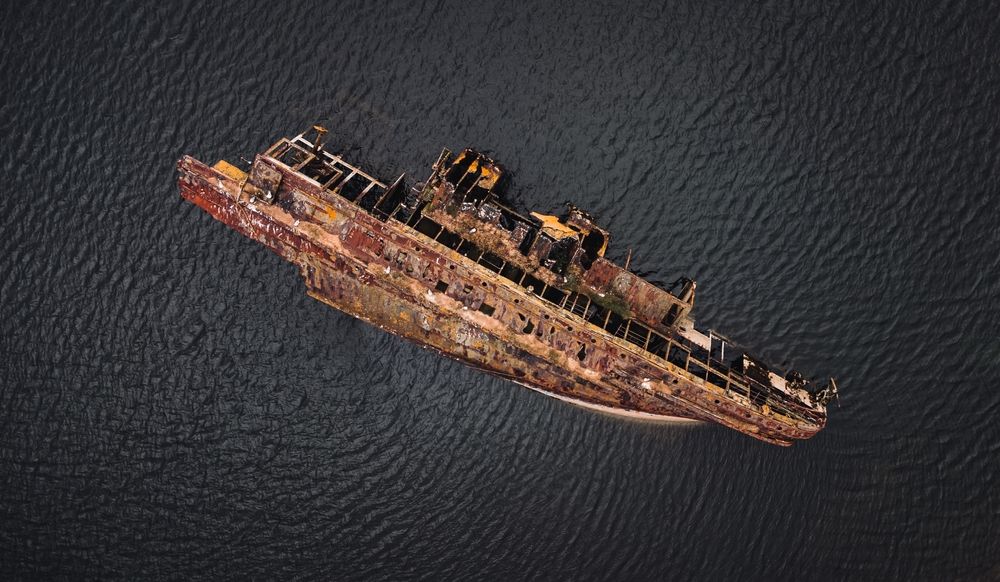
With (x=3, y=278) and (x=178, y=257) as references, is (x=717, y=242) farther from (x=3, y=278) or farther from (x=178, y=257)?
(x=3, y=278)

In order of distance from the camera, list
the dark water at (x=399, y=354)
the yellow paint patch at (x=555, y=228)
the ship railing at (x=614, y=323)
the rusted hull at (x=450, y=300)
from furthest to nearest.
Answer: the dark water at (x=399, y=354) → the yellow paint patch at (x=555, y=228) → the ship railing at (x=614, y=323) → the rusted hull at (x=450, y=300)

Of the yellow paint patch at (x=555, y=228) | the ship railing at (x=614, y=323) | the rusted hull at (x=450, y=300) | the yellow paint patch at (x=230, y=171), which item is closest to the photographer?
the rusted hull at (x=450, y=300)

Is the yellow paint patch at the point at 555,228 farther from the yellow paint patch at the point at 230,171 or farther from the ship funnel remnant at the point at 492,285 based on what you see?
the yellow paint patch at the point at 230,171

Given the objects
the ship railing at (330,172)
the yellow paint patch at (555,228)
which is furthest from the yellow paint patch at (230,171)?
the yellow paint patch at (555,228)

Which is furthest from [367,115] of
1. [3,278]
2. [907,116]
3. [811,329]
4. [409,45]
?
[907,116]

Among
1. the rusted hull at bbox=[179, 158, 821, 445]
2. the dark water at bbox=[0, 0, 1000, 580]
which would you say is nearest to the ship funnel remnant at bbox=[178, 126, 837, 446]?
the rusted hull at bbox=[179, 158, 821, 445]

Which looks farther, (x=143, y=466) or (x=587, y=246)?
(x=143, y=466)
